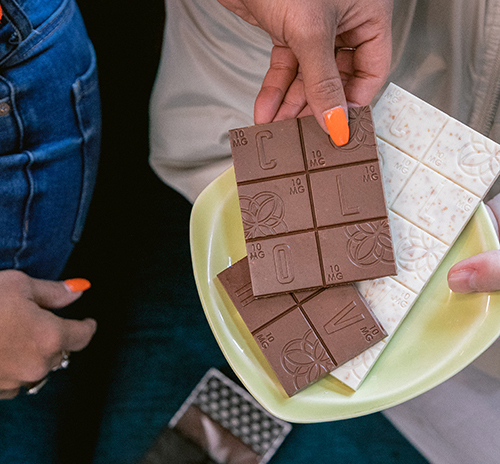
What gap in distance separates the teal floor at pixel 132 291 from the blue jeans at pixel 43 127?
1.09 feet

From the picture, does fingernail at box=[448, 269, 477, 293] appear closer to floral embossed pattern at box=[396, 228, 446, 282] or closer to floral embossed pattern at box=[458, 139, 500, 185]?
floral embossed pattern at box=[396, 228, 446, 282]

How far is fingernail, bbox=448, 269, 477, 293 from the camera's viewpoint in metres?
0.84

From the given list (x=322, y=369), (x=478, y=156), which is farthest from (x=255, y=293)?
(x=478, y=156)

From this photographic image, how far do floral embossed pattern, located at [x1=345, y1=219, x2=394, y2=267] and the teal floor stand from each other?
720mm

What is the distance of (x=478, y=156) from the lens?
2.91 feet

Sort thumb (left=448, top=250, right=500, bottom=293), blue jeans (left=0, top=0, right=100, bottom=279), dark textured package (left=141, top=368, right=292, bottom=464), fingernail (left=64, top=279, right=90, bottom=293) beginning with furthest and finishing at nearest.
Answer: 1. dark textured package (left=141, top=368, right=292, bottom=464)
2. fingernail (left=64, top=279, right=90, bottom=293)
3. blue jeans (left=0, top=0, right=100, bottom=279)
4. thumb (left=448, top=250, right=500, bottom=293)

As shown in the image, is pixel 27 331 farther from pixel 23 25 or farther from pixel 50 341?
pixel 23 25

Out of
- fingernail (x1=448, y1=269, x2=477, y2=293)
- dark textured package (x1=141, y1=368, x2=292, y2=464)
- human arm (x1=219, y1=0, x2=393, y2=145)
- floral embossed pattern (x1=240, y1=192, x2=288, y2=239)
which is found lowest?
dark textured package (x1=141, y1=368, x2=292, y2=464)

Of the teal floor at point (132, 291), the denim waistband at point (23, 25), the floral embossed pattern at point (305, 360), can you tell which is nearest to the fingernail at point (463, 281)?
the floral embossed pattern at point (305, 360)

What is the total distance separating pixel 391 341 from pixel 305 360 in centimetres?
19

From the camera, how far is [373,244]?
0.88 meters

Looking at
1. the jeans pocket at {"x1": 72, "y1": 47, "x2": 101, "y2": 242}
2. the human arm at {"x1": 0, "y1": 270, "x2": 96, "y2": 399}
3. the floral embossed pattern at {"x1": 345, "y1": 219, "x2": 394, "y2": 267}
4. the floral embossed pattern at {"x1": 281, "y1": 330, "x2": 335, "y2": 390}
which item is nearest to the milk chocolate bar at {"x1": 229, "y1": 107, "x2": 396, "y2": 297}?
the floral embossed pattern at {"x1": 345, "y1": 219, "x2": 394, "y2": 267}

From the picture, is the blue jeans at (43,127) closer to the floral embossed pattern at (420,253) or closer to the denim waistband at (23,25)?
the denim waistband at (23,25)

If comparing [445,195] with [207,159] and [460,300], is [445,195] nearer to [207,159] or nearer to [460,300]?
[460,300]
